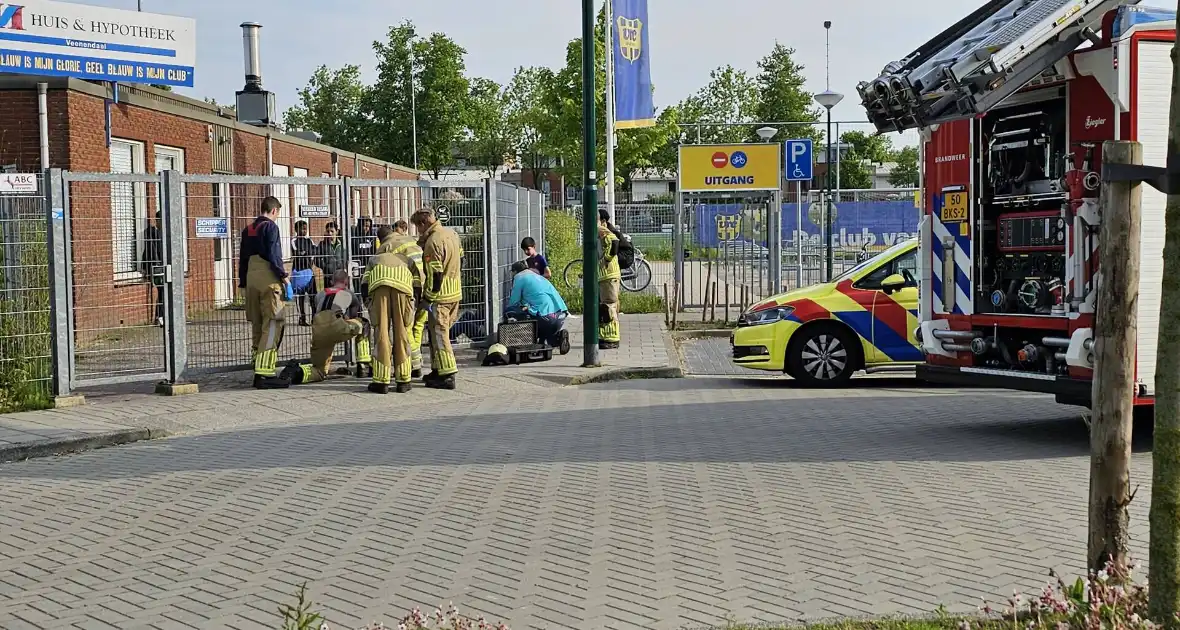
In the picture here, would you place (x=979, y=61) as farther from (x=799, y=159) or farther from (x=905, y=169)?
(x=905, y=169)

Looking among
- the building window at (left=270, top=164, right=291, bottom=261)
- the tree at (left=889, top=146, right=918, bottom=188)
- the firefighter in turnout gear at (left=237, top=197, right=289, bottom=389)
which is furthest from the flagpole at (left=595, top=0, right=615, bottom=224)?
the tree at (left=889, top=146, right=918, bottom=188)

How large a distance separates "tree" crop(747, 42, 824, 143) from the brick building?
29.0 metres

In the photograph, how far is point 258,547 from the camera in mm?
6570

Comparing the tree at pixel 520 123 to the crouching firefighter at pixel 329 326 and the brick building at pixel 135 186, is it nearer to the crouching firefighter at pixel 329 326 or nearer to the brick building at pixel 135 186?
the brick building at pixel 135 186

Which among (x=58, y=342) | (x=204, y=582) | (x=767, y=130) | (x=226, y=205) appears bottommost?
(x=204, y=582)

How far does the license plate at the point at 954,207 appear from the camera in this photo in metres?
10.5

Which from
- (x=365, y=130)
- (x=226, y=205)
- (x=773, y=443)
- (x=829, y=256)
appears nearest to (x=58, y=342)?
(x=226, y=205)

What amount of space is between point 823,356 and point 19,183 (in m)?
8.35

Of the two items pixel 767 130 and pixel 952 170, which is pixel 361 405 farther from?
pixel 767 130

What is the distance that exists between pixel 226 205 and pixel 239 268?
86 cm

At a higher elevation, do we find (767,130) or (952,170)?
(767,130)

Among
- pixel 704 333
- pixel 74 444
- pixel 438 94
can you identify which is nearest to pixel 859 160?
pixel 438 94

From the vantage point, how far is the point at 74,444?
32.7 feet

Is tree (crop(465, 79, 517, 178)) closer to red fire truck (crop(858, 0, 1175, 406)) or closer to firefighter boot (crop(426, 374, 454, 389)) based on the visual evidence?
firefighter boot (crop(426, 374, 454, 389))
